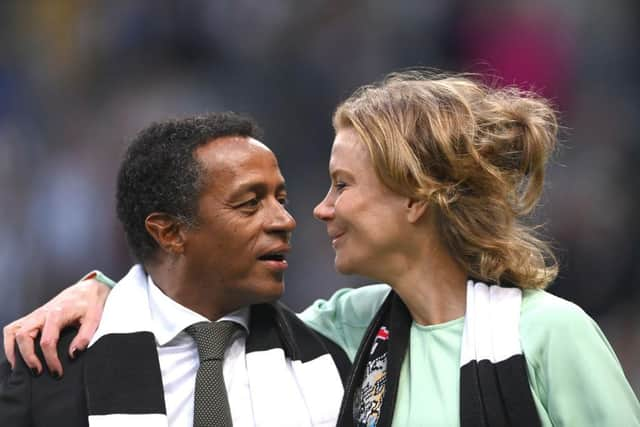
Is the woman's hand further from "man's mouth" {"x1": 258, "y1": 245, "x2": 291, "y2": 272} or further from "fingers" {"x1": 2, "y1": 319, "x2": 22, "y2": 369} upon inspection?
"man's mouth" {"x1": 258, "y1": 245, "x2": 291, "y2": 272}

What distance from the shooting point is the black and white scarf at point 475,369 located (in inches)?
96.2

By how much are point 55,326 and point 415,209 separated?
1.13m

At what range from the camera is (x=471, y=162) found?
2676 millimetres

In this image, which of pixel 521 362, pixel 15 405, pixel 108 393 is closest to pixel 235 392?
pixel 108 393

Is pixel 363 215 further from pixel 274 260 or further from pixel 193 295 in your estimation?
pixel 193 295

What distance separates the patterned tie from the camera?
108 inches

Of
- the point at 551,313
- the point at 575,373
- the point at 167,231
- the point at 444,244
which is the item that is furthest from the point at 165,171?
the point at 575,373

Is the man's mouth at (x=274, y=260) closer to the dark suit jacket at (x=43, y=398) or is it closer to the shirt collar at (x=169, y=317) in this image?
the shirt collar at (x=169, y=317)

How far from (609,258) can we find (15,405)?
13.1 feet

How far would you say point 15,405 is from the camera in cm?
278

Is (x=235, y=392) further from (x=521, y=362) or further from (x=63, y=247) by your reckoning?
(x=63, y=247)

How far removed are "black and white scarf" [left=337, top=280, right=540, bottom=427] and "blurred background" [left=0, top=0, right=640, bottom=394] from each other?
3.18 m

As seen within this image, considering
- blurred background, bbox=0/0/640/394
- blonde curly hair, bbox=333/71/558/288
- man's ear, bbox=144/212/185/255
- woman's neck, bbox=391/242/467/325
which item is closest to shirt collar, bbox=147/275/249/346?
man's ear, bbox=144/212/185/255

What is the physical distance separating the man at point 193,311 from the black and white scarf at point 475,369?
0.53ft
